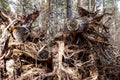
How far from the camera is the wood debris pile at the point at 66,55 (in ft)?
11.8

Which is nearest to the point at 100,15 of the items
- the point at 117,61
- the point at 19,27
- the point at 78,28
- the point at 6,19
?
the point at 78,28

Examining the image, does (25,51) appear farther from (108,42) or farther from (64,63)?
(108,42)

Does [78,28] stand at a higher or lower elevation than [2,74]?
higher

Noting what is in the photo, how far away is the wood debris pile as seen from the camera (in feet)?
11.8

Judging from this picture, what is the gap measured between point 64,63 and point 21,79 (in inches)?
28.0

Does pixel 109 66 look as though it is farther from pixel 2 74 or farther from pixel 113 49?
pixel 2 74

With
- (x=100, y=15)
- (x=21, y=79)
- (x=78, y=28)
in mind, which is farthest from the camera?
(x=100, y=15)

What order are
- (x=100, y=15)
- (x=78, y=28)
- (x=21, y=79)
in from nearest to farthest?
(x=21, y=79), (x=78, y=28), (x=100, y=15)

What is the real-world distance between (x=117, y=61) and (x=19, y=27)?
188 centimetres

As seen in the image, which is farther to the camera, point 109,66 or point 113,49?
point 113,49

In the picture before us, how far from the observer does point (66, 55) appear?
3766 mm

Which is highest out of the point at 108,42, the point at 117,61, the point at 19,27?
the point at 19,27

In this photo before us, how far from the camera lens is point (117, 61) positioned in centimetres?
419

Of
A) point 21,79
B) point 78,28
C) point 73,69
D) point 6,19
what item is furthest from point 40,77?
point 6,19
